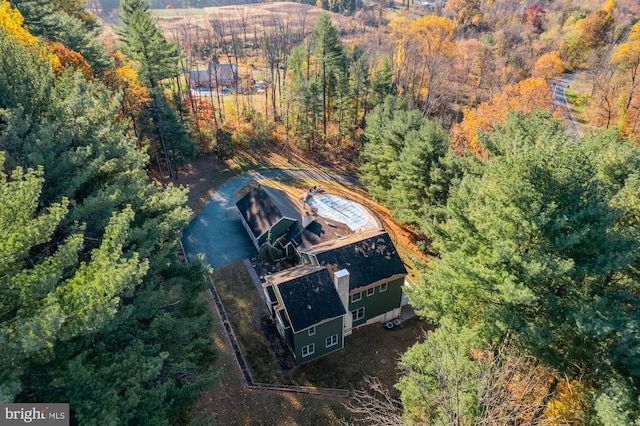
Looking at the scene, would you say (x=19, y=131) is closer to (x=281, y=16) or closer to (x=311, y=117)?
(x=311, y=117)

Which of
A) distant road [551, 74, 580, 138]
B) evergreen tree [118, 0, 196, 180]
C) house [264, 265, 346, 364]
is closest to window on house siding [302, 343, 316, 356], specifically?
house [264, 265, 346, 364]

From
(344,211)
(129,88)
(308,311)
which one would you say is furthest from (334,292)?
(129,88)

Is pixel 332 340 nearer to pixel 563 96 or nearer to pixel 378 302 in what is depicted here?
pixel 378 302

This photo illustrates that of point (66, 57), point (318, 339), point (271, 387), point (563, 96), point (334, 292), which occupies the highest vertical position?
point (66, 57)

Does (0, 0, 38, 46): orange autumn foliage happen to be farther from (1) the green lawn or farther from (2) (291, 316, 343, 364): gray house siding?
(2) (291, 316, 343, 364): gray house siding

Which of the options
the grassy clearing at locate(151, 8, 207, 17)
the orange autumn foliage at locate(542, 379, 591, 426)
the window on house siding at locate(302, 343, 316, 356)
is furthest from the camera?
the grassy clearing at locate(151, 8, 207, 17)

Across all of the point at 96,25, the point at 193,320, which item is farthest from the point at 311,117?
the point at 193,320
